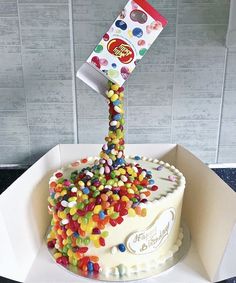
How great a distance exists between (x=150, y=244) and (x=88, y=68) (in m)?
0.43

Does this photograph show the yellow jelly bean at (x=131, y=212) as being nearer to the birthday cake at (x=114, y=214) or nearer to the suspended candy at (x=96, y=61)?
the birthday cake at (x=114, y=214)

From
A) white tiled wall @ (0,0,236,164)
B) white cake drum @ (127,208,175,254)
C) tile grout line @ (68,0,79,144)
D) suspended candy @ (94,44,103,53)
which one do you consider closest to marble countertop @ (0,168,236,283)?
white tiled wall @ (0,0,236,164)

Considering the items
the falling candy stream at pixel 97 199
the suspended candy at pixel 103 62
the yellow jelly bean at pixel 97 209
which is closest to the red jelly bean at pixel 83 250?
the falling candy stream at pixel 97 199

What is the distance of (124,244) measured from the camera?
2.41 ft

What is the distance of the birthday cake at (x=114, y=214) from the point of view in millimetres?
720

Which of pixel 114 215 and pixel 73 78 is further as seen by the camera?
pixel 73 78

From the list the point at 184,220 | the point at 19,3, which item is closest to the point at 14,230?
the point at 184,220

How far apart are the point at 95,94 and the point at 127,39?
0.34 metres

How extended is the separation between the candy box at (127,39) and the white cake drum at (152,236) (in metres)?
0.34

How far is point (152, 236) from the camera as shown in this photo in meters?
0.74

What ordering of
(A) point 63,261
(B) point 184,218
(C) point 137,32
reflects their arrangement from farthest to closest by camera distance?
(B) point 184,218, (A) point 63,261, (C) point 137,32

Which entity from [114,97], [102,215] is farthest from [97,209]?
[114,97]

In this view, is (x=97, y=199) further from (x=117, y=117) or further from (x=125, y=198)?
(x=117, y=117)

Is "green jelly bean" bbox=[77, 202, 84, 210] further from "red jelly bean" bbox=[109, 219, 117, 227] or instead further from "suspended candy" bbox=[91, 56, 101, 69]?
"suspended candy" bbox=[91, 56, 101, 69]
